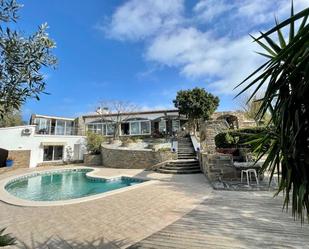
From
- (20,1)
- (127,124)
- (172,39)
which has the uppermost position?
(172,39)

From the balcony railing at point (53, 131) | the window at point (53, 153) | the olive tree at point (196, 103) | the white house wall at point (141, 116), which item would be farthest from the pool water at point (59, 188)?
the white house wall at point (141, 116)

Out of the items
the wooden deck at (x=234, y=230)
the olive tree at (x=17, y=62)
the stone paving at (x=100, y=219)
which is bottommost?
the stone paving at (x=100, y=219)

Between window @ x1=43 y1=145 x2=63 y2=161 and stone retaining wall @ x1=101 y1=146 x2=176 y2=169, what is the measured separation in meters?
7.64

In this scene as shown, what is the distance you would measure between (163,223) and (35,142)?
21.5 meters

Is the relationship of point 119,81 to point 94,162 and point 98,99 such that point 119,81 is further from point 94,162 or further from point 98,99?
point 94,162

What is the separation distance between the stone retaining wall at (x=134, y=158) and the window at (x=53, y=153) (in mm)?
7643

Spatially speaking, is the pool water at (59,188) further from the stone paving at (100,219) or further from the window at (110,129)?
the window at (110,129)

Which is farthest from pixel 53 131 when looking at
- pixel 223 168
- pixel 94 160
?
pixel 223 168

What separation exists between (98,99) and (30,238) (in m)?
31.6

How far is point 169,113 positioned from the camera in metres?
31.0

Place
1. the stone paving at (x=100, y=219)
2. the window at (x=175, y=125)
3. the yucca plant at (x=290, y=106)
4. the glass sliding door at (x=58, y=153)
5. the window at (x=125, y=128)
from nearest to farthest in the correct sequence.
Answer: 1. the yucca plant at (x=290, y=106)
2. the stone paving at (x=100, y=219)
3. the glass sliding door at (x=58, y=153)
4. the window at (x=175, y=125)
5. the window at (x=125, y=128)

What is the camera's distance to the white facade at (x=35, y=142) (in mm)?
20117

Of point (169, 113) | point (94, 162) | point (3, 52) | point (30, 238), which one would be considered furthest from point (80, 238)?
point (169, 113)

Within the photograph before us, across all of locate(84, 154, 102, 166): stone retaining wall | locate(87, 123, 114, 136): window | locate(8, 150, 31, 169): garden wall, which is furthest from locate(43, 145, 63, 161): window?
locate(87, 123, 114, 136): window
